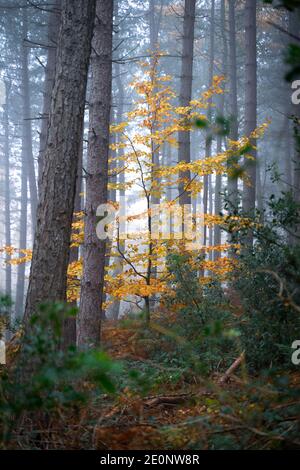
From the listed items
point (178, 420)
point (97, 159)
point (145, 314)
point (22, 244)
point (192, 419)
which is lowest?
point (178, 420)

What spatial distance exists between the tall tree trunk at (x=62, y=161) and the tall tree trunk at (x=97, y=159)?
2.65 meters

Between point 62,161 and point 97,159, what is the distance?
113 inches

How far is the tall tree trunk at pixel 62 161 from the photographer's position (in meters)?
4.55

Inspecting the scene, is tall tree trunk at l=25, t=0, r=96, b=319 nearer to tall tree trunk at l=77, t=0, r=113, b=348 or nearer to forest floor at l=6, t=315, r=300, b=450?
forest floor at l=6, t=315, r=300, b=450

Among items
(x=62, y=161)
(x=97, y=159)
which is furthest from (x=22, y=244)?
(x=62, y=161)

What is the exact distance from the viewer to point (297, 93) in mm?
11141

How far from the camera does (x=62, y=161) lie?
4.70m

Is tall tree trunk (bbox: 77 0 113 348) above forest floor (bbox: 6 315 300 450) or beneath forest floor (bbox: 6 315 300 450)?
above

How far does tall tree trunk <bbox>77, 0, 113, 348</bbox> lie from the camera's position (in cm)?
743

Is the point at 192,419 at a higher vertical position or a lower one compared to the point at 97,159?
lower

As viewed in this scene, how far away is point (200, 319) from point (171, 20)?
24178mm

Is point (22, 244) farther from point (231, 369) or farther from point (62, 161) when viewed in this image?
point (62, 161)

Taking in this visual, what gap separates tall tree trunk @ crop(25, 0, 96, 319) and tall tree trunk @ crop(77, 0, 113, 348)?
2.65 m

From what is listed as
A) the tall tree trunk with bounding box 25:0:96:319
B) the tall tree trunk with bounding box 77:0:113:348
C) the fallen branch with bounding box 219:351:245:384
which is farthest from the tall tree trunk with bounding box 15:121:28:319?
the tall tree trunk with bounding box 25:0:96:319
